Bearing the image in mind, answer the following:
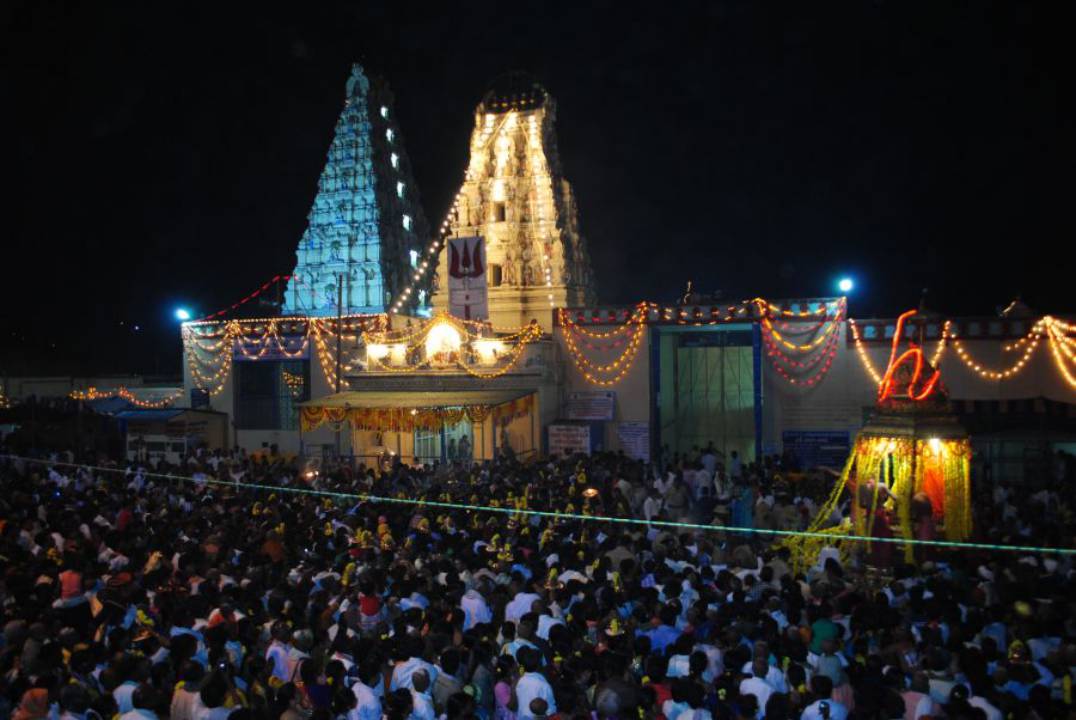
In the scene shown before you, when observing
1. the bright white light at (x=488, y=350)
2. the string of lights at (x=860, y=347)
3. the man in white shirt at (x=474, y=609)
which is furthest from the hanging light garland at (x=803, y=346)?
the man in white shirt at (x=474, y=609)

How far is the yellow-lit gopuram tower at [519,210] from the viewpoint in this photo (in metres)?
28.6

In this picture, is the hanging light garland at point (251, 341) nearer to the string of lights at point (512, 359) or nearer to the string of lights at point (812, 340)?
the string of lights at point (512, 359)

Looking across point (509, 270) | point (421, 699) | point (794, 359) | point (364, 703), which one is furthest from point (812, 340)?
point (364, 703)

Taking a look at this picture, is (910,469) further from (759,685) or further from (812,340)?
(812,340)

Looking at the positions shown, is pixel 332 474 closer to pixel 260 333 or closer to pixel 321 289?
pixel 260 333

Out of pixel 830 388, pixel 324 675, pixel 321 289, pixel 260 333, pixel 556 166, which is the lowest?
pixel 324 675

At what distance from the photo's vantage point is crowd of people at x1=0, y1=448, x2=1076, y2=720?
609 centimetres

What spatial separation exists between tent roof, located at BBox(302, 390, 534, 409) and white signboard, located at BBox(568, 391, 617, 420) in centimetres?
252

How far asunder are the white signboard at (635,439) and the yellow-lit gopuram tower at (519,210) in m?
5.91

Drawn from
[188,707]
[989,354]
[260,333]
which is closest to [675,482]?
[188,707]

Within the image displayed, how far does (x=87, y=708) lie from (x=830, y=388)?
67.4 ft

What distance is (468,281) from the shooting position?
77.4ft

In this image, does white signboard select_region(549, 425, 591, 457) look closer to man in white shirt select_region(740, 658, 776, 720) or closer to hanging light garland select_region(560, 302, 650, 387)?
hanging light garland select_region(560, 302, 650, 387)

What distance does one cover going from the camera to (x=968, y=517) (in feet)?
38.7
